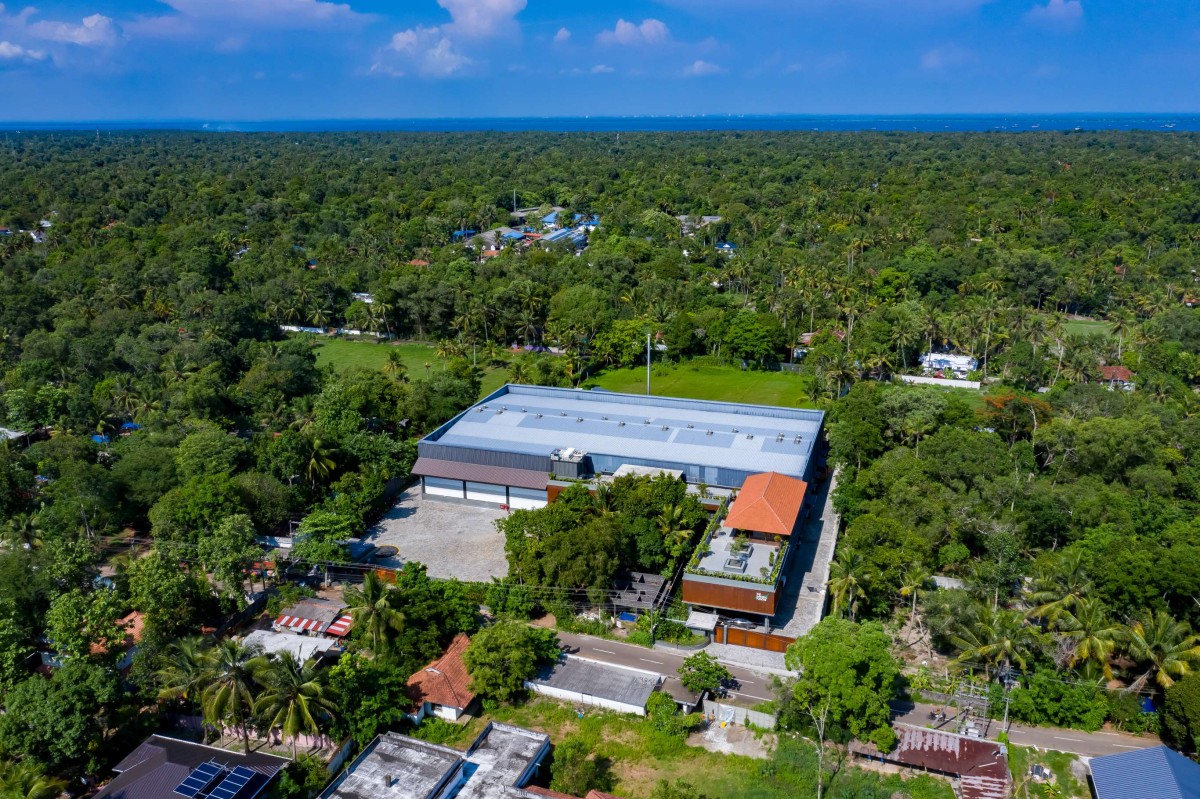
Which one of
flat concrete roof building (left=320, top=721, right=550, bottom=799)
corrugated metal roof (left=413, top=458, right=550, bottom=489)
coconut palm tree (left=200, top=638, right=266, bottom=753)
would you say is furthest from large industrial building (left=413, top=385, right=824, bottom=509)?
coconut palm tree (left=200, top=638, right=266, bottom=753)

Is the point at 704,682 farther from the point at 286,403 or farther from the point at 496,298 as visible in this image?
the point at 496,298

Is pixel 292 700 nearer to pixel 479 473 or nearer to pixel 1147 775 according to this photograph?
pixel 479 473

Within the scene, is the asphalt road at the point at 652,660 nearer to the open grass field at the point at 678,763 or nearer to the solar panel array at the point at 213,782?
the open grass field at the point at 678,763

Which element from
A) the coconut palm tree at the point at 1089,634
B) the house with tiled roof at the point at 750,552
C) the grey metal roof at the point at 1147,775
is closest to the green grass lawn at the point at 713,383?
the house with tiled roof at the point at 750,552

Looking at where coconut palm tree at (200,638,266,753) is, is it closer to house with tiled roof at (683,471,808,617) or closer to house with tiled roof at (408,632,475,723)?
house with tiled roof at (408,632,475,723)

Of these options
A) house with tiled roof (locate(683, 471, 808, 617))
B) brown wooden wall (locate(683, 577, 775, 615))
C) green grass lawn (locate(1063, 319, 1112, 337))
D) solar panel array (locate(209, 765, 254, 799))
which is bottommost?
solar panel array (locate(209, 765, 254, 799))

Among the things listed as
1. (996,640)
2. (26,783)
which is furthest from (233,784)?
(996,640)
